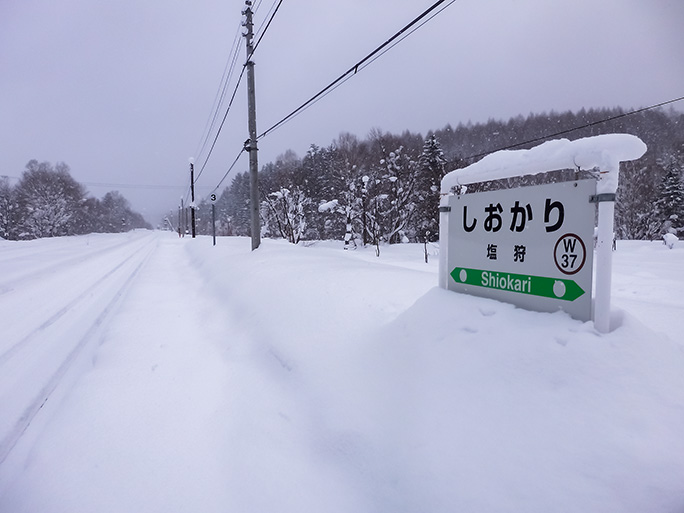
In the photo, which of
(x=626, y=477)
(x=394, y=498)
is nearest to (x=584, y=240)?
(x=626, y=477)

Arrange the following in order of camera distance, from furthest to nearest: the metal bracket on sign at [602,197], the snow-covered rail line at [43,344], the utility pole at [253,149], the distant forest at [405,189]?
the distant forest at [405,189] → the utility pole at [253,149] → the snow-covered rail line at [43,344] → the metal bracket on sign at [602,197]

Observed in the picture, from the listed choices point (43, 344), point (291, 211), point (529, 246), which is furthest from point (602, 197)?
point (291, 211)

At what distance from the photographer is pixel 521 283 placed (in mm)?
2621

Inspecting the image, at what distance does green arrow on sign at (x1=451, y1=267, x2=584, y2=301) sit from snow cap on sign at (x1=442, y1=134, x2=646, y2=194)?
0.69m

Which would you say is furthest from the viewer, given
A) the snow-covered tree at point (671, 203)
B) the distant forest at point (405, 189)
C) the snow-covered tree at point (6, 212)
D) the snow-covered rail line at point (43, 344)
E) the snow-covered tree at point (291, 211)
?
the snow-covered tree at point (6, 212)

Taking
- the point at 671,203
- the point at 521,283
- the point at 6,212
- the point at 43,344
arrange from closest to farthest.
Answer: the point at 521,283 < the point at 43,344 < the point at 671,203 < the point at 6,212

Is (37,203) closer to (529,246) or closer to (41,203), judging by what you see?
(41,203)

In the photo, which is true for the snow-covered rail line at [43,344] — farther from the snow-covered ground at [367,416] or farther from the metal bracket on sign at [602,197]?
the metal bracket on sign at [602,197]

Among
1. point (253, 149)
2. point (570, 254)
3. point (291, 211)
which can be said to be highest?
point (253, 149)

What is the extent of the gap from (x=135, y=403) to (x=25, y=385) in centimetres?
143

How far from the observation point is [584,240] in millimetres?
2293

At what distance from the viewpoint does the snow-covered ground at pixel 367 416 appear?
172 centimetres

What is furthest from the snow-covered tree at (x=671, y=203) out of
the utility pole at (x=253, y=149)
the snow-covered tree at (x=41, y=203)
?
the snow-covered tree at (x=41, y=203)

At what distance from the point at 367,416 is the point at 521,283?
1612 mm
